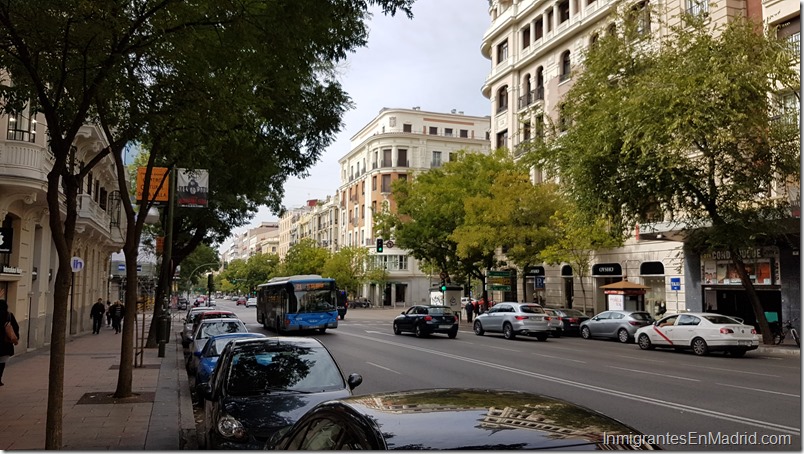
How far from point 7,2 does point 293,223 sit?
12844 cm

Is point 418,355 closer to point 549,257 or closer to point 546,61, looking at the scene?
point 549,257

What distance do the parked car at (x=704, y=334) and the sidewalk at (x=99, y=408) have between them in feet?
53.9

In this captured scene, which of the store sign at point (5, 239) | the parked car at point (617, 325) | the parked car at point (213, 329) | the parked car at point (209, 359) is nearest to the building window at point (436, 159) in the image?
the parked car at point (617, 325)

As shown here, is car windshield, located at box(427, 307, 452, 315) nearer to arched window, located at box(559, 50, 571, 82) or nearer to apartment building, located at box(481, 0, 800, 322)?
apartment building, located at box(481, 0, 800, 322)

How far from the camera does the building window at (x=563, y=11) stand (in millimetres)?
40469

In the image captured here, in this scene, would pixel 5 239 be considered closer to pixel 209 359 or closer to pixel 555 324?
pixel 209 359

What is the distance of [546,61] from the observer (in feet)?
138

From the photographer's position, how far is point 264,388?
25.2 ft

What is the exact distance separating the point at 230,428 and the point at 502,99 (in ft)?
145

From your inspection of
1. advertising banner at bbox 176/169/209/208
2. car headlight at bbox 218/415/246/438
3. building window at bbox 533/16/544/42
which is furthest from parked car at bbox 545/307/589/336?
car headlight at bbox 218/415/246/438

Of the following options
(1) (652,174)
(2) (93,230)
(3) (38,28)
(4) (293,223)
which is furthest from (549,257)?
(4) (293,223)

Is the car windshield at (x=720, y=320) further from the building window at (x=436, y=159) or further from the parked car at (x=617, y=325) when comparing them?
the building window at (x=436, y=159)

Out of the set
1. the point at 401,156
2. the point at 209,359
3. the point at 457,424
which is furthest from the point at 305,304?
the point at 401,156

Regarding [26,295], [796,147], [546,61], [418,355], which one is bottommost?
[418,355]
